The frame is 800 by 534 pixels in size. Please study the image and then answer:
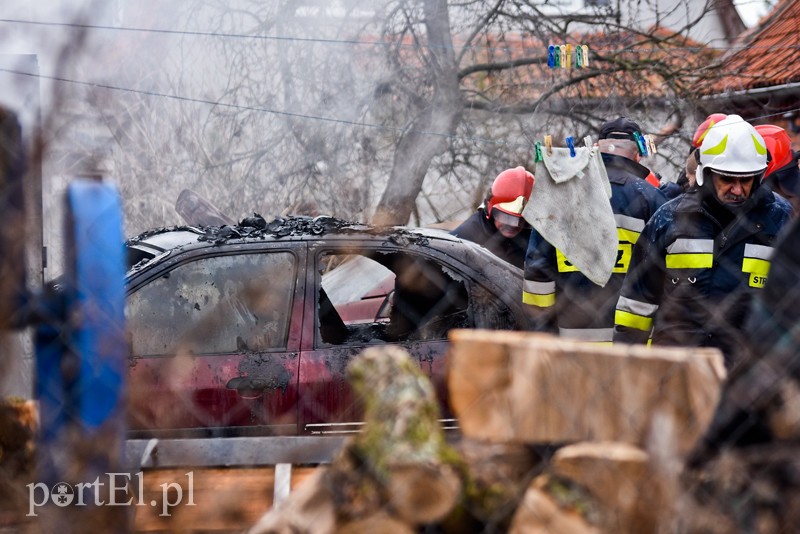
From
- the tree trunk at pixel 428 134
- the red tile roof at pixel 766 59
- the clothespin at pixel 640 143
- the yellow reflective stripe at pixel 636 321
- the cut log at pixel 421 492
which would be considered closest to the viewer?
the cut log at pixel 421 492

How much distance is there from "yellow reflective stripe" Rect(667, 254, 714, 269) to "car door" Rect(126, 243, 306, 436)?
181cm

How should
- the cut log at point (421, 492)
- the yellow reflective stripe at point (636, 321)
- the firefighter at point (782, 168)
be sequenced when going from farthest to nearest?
the firefighter at point (782, 168) → the yellow reflective stripe at point (636, 321) → the cut log at point (421, 492)

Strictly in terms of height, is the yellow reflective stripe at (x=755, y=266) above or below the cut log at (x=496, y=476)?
above

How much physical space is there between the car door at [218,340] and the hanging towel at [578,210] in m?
1.33

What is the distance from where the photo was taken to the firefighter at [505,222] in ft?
19.1

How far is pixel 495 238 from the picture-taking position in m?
6.02

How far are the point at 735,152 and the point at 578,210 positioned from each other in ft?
3.15

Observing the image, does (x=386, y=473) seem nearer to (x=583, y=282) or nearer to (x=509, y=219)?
(x=583, y=282)

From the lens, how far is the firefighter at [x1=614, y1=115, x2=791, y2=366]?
3717 millimetres

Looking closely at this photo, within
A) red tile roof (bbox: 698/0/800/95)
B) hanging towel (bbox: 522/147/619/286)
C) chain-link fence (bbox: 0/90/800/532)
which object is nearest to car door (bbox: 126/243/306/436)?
hanging towel (bbox: 522/147/619/286)

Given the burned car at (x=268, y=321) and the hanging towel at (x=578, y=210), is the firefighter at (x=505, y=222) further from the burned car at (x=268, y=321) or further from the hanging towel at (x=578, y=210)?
the burned car at (x=268, y=321)

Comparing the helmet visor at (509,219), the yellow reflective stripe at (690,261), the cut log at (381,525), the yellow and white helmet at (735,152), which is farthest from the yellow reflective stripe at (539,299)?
the cut log at (381,525)

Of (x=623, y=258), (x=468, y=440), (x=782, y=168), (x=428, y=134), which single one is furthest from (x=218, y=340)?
(x=428, y=134)

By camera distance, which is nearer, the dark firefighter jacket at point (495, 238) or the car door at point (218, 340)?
the car door at point (218, 340)
